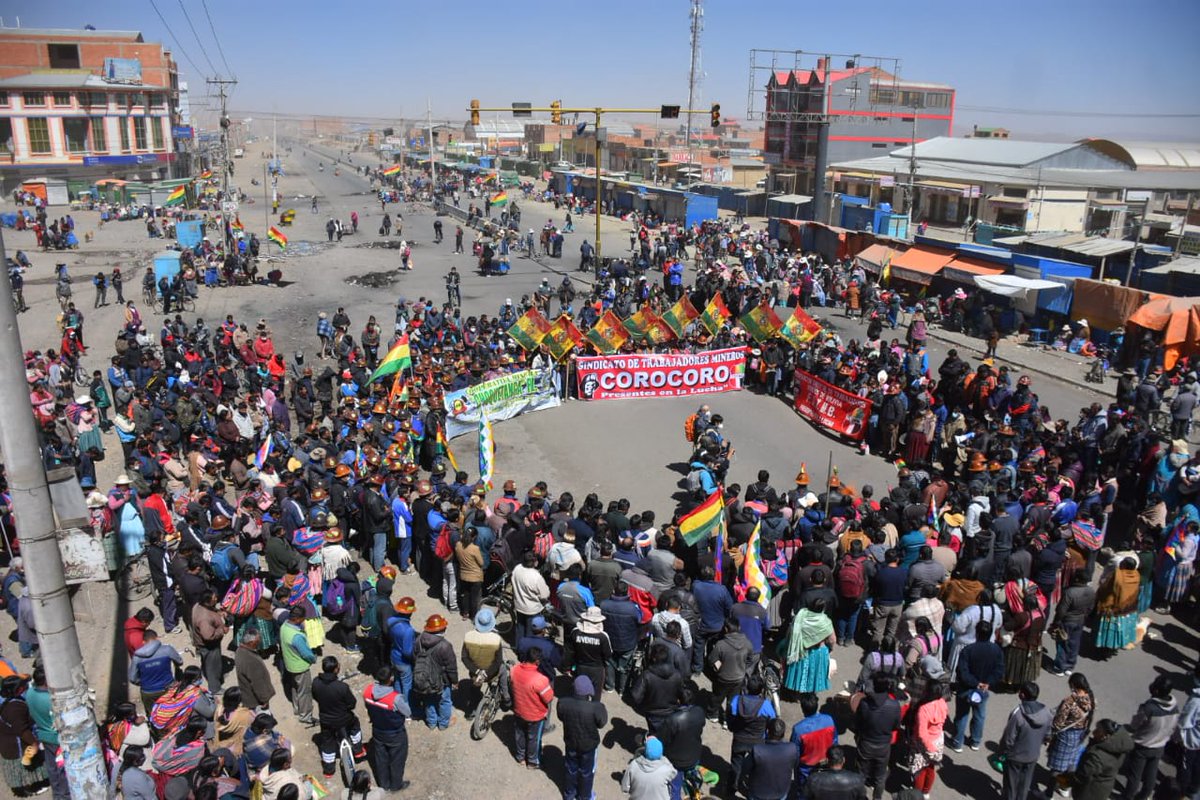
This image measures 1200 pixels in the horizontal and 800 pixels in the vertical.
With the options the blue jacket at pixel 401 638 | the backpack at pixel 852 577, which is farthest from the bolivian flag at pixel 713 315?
the blue jacket at pixel 401 638

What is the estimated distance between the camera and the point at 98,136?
70.2 metres

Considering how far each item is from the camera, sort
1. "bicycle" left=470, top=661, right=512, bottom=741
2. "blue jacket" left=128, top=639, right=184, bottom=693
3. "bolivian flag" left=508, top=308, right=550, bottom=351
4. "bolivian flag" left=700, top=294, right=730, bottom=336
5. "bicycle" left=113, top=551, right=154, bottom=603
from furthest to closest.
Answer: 1. "bolivian flag" left=700, top=294, right=730, bottom=336
2. "bolivian flag" left=508, top=308, right=550, bottom=351
3. "bicycle" left=113, top=551, right=154, bottom=603
4. "bicycle" left=470, top=661, right=512, bottom=741
5. "blue jacket" left=128, top=639, right=184, bottom=693

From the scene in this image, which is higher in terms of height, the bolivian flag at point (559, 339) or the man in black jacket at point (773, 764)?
the bolivian flag at point (559, 339)

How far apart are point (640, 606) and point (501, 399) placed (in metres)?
9.28

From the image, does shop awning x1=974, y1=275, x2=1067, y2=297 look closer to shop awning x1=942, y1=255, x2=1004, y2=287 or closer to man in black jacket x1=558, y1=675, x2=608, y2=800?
shop awning x1=942, y1=255, x2=1004, y2=287

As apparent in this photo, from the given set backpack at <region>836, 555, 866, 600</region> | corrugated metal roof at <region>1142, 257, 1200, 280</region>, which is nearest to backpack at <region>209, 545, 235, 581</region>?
backpack at <region>836, 555, 866, 600</region>

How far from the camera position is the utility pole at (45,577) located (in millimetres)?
5457

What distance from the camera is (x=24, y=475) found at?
18.1ft

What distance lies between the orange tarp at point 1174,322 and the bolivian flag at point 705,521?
16.4 meters

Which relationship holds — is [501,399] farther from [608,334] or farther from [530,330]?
[608,334]

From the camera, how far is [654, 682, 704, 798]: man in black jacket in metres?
6.97

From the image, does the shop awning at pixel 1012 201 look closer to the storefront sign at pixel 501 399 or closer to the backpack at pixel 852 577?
the storefront sign at pixel 501 399

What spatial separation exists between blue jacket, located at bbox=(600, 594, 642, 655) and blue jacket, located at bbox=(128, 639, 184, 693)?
4.14 metres

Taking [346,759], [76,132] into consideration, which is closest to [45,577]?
[346,759]
